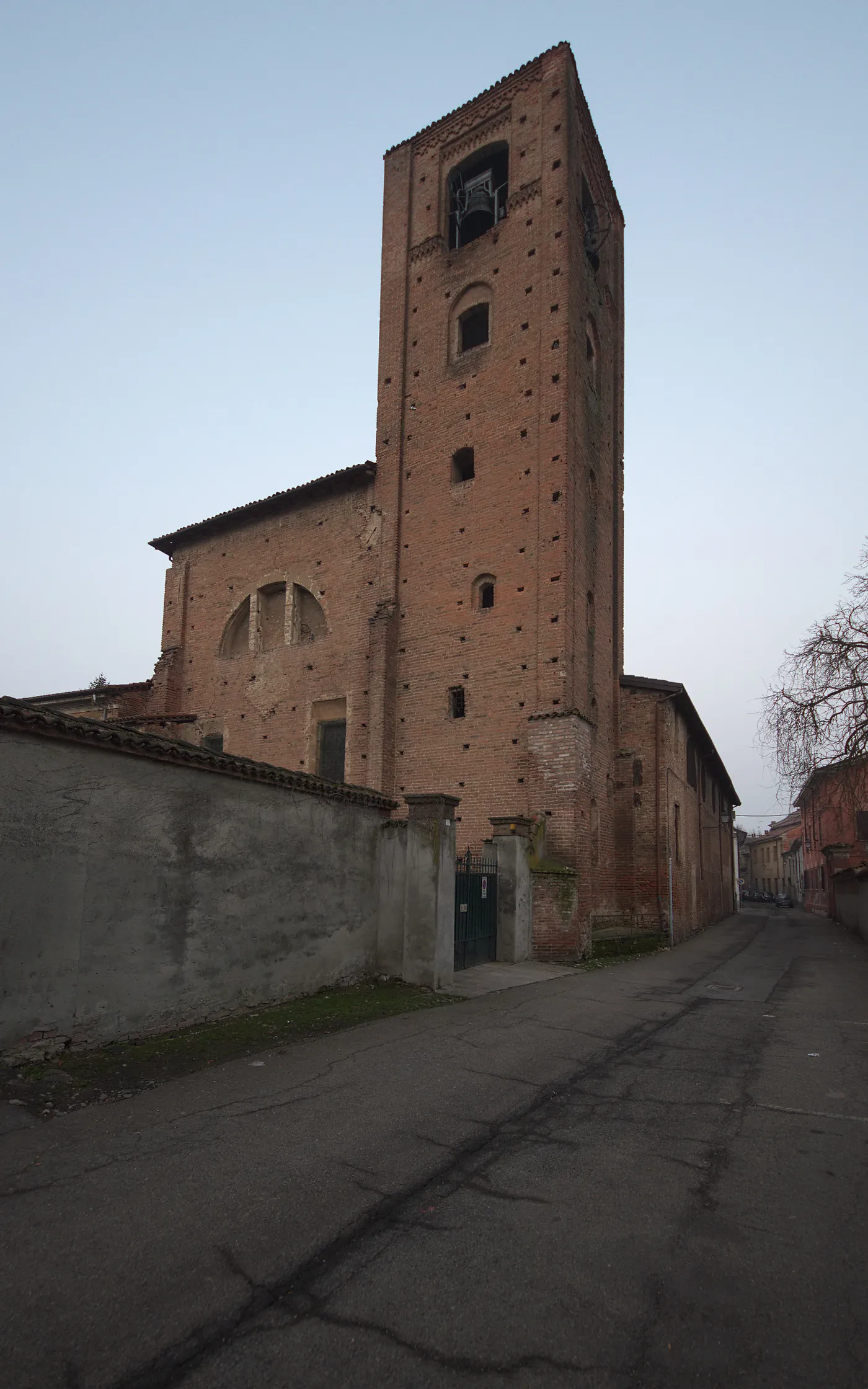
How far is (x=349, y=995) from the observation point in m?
10.1

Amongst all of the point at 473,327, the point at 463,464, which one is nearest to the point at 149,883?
the point at 463,464

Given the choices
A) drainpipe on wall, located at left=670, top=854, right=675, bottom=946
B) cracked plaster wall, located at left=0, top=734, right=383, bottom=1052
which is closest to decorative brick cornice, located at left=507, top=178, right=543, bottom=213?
drainpipe on wall, located at left=670, top=854, right=675, bottom=946

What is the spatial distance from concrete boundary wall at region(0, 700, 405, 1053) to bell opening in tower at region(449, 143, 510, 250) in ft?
62.0

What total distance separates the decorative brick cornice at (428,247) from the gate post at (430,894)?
1791 cm

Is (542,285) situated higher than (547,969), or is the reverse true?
(542,285)

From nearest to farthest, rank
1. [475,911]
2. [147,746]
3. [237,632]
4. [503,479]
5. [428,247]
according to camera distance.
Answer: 1. [147,746]
2. [475,911]
3. [503,479]
4. [428,247]
5. [237,632]

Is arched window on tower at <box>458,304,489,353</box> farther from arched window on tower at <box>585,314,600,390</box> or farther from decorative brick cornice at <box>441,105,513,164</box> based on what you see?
decorative brick cornice at <box>441,105,513,164</box>

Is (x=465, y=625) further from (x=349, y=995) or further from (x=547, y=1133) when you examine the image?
(x=547, y=1133)

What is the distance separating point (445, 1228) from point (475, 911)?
1008 centimetres

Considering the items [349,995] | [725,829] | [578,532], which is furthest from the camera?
[725,829]

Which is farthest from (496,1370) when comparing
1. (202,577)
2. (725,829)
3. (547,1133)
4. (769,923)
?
(725,829)

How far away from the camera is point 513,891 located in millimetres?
14578

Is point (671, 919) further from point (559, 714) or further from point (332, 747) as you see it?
point (332, 747)

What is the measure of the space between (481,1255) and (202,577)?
2369cm
